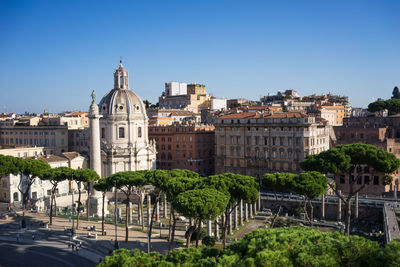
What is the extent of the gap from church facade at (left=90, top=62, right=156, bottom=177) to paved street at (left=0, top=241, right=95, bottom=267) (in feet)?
104

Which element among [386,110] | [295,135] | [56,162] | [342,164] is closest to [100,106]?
[56,162]

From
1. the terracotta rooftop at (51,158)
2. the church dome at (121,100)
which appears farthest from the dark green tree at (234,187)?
the church dome at (121,100)

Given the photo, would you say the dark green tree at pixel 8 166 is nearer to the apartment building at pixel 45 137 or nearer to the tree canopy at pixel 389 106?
the apartment building at pixel 45 137

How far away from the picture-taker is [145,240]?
44.0 meters

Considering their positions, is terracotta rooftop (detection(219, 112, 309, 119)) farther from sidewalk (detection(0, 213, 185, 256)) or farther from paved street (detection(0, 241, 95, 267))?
paved street (detection(0, 241, 95, 267))

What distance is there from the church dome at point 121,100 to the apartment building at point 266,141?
15447mm

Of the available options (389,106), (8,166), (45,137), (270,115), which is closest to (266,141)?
(270,115)

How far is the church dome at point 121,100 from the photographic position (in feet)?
250

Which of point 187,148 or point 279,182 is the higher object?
point 187,148

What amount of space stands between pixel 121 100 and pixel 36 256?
41.6 m

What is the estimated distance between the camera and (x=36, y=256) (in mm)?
38781

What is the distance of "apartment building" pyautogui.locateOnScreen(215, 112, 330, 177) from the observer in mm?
67688

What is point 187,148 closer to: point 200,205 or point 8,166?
point 8,166

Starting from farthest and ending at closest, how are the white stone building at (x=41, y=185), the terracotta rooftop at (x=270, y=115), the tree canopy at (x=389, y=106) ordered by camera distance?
the tree canopy at (x=389, y=106), the terracotta rooftop at (x=270, y=115), the white stone building at (x=41, y=185)
